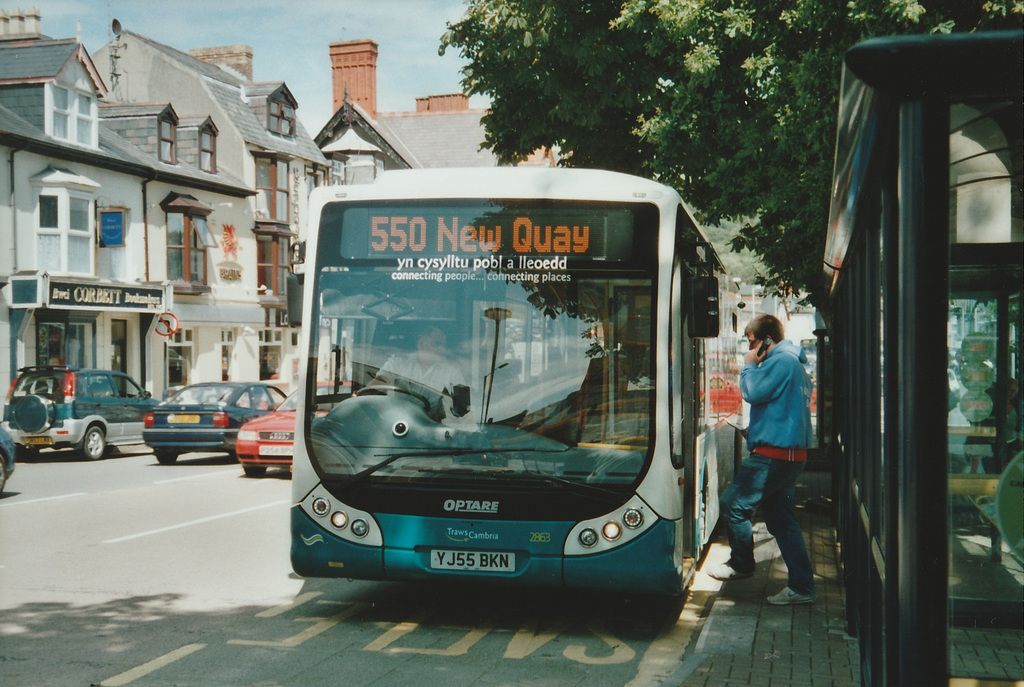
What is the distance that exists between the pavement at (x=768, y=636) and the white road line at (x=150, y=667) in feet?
9.04

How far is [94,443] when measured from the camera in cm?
2142

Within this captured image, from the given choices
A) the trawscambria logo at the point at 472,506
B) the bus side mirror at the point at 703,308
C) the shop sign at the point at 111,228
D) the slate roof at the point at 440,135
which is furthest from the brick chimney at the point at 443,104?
the trawscambria logo at the point at 472,506

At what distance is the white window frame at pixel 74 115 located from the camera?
92.8 ft

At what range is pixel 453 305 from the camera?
22.3 feet

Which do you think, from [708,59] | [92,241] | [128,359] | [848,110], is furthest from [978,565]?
[128,359]

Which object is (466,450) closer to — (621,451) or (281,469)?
(621,451)

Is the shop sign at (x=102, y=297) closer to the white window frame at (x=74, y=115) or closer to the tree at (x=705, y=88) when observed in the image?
the white window frame at (x=74, y=115)

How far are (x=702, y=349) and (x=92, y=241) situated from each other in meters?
24.9

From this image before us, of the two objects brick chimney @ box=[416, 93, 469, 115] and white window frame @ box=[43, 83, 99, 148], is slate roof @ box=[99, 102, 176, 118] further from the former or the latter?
brick chimney @ box=[416, 93, 469, 115]

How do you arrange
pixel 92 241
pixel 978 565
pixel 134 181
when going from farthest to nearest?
pixel 134 181 < pixel 92 241 < pixel 978 565

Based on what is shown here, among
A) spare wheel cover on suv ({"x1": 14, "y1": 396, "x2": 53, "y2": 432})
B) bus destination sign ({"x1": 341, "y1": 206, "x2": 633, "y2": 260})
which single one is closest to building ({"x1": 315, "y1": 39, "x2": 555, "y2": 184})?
spare wheel cover on suv ({"x1": 14, "y1": 396, "x2": 53, "y2": 432})

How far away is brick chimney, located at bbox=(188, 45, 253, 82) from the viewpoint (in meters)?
44.7

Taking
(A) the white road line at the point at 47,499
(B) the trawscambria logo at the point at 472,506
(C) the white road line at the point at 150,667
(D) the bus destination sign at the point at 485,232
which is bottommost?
(A) the white road line at the point at 47,499

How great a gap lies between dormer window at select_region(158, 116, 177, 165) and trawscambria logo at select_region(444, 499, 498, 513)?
29.9m
